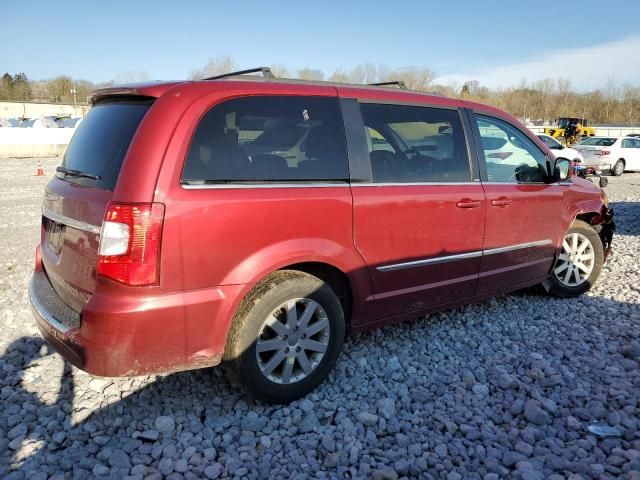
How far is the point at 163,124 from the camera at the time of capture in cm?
277

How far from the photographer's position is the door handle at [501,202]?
4.20 meters

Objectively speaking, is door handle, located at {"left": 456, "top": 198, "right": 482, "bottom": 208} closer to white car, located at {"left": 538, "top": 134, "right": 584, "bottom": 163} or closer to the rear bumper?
the rear bumper

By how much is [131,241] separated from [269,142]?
1011mm

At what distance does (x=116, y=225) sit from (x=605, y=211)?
4887 millimetres

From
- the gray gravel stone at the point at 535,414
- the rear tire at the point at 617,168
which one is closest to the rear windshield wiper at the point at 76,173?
the gray gravel stone at the point at 535,414

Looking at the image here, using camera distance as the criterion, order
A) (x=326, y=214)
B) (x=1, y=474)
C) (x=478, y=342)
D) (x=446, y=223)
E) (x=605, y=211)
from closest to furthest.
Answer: (x=1, y=474) → (x=326, y=214) → (x=446, y=223) → (x=478, y=342) → (x=605, y=211)

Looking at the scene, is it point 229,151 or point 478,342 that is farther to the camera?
point 478,342

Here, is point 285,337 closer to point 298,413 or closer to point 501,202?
point 298,413

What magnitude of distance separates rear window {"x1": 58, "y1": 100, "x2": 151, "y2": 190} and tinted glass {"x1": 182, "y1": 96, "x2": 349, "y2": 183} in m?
0.39

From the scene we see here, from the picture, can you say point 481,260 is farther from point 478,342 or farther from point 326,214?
point 326,214

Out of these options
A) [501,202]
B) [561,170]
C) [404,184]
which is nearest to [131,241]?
[404,184]

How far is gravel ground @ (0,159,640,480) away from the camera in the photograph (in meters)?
2.69

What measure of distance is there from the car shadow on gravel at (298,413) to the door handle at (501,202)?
45.3 inches

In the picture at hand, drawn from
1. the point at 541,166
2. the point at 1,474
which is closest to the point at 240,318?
the point at 1,474
